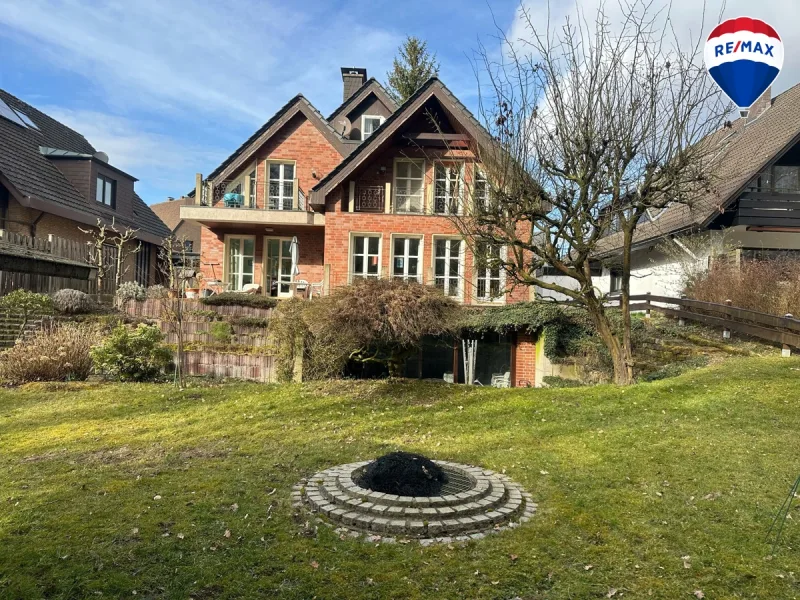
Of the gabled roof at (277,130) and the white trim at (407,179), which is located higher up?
the gabled roof at (277,130)

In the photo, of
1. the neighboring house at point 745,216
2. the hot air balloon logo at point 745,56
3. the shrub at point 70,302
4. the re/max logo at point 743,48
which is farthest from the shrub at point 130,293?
the re/max logo at point 743,48

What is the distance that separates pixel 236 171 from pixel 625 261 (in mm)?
14492

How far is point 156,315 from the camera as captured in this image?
15977 millimetres

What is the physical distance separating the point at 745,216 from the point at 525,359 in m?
8.96

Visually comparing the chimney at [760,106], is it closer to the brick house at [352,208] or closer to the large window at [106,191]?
the brick house at [352,208]

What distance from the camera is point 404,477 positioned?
199 inches

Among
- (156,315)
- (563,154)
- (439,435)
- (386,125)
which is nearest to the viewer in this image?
(439,435)

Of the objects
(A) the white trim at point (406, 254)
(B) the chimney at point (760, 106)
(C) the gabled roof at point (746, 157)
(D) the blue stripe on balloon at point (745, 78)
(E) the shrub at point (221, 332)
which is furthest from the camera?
(B) the chimney at point (760, 106)

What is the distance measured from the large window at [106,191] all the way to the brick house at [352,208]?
7052 mm

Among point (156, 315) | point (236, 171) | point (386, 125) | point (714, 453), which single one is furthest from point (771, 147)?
point (156, 315)

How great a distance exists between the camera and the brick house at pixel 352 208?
17234 millimetres

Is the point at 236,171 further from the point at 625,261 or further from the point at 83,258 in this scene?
the point at 625,261

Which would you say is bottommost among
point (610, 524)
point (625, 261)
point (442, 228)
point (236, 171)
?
point (610, 524)

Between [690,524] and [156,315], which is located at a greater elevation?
[156,315]
